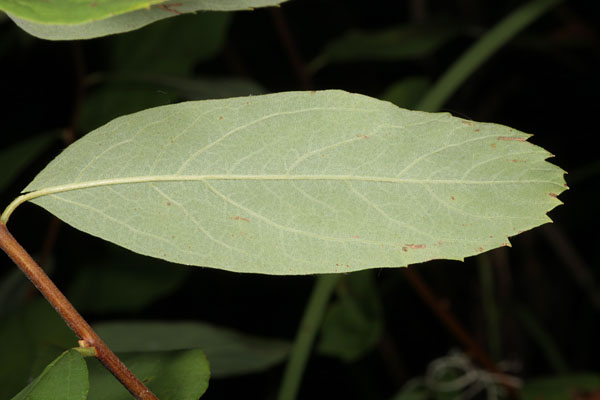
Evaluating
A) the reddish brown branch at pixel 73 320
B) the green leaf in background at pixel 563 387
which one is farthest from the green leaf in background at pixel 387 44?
the reddish brown branch at pixel 73 320

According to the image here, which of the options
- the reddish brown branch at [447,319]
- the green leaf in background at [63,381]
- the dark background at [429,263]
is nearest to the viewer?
the green leaf in background at [63,381]

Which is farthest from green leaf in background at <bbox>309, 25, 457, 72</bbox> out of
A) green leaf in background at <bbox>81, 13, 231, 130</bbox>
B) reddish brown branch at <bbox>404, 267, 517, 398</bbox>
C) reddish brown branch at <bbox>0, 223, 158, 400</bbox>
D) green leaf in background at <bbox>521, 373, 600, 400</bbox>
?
reddish brown branch at <bbox>0, 223, 158, 400</bbox>

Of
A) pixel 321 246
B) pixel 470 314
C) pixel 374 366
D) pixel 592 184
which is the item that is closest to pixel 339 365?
pixel 374 366

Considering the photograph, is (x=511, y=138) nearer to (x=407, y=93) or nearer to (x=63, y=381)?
(x=63, y=381)

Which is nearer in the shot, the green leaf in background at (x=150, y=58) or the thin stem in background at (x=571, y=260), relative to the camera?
the green leaf in background at (x=150, y=58)

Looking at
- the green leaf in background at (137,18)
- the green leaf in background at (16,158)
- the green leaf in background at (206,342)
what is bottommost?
the green leaf in background at (206,342)

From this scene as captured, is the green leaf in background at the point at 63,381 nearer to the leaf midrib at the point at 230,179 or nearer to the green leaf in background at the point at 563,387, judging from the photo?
the leaf midrib at the point at 230,179

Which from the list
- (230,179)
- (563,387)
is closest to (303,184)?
(230,179)
